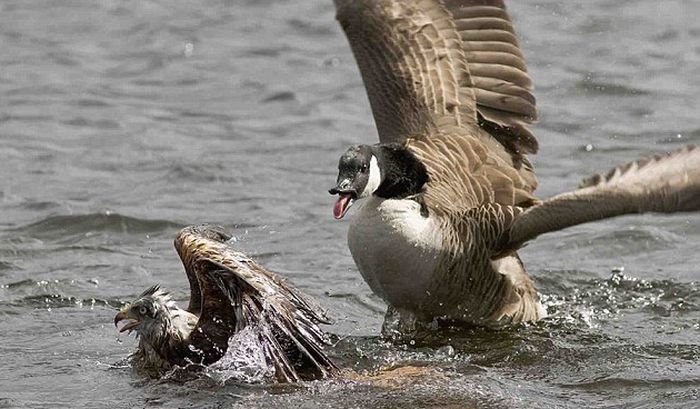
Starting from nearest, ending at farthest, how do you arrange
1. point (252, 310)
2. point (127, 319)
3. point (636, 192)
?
1. point (252, 310)
2. point (636, 192)
3. point (127, 319)

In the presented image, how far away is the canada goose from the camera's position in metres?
Answer: 8.23

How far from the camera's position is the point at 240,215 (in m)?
11.7

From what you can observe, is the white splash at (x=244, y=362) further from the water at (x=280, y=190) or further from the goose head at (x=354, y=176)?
the goose head at (x=354, y=176)

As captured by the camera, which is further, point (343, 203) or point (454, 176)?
point (454, 176)

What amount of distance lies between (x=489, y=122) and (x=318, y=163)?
326cm

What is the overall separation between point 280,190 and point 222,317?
180 inches

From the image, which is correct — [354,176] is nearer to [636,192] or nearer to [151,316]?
[151,316]

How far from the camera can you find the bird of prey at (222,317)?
737 cm

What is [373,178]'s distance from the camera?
860 centimetres

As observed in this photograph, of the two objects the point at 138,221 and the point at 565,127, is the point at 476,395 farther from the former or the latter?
the point at 565,127

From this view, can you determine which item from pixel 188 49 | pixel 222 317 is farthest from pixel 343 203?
pixel 188 49

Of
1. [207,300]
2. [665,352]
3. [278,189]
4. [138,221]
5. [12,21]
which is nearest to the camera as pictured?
[207,300]

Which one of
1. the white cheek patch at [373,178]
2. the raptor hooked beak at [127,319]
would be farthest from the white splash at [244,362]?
the white cheek patch at [373,178]

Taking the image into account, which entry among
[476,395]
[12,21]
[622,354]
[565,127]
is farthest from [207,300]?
[12,21]
